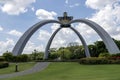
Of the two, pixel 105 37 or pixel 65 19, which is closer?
pixel 105 37

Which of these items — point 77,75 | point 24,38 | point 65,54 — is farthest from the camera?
point 65,54

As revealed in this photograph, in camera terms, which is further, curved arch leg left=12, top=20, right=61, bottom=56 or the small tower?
the small tower

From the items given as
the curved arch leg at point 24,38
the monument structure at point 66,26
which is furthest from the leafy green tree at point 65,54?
the curved arch leg at point 24,38

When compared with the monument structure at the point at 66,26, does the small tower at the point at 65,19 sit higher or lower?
higher

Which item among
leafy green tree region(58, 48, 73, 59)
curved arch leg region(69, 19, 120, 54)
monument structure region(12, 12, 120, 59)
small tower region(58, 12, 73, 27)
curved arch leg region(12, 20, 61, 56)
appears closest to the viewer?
curved arch leg region(69, 19, 120, 54)

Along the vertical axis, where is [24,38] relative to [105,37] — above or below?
above

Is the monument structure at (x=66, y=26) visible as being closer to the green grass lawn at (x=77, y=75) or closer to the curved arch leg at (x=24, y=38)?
the curved arch leg at (x=24, y=38)

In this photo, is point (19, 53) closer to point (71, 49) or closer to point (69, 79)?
point (69, 79)

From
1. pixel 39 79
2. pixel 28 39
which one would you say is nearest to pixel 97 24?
pixel 28 39

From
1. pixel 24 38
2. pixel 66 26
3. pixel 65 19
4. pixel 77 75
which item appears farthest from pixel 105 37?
pixel 77 75

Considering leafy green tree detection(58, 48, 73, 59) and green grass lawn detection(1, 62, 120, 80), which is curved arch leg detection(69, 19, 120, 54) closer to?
green grass lawn detection(1, 62, 120, 80)

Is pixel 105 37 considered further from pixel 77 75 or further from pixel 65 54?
pixel 65 54

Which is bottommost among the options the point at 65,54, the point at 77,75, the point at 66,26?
the point at 77,75

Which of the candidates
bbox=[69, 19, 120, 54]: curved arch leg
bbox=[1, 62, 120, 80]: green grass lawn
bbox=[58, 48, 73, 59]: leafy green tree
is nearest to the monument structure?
bbox=[69, 19, 120, 54]: curved arch leg
